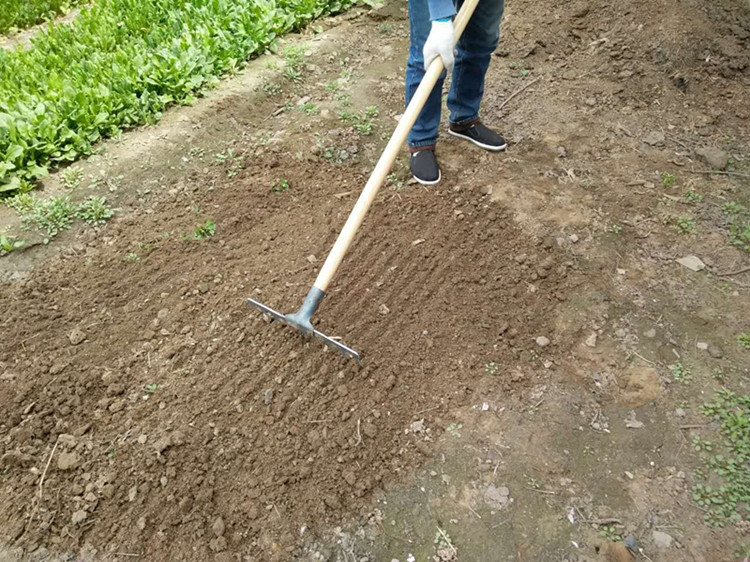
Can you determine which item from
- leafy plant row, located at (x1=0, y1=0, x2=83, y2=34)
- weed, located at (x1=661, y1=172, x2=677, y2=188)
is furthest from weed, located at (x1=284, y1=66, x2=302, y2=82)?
leafy plant row, located at (x1=0, y1=0, x2=83, y2=34)

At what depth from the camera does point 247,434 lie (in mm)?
2193

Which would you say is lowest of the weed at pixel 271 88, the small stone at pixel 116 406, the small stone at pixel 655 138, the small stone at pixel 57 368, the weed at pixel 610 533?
the weed at pixel 610 533

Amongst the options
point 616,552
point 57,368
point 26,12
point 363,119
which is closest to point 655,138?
point 363,119

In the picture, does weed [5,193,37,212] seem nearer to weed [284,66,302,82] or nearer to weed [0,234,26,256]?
weed [0,234,26,256]

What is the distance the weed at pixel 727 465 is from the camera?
197cm

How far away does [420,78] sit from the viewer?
2.96 metres

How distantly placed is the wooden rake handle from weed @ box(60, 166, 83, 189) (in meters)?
1.99

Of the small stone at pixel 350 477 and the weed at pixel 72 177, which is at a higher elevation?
the weed at pixel 72 177

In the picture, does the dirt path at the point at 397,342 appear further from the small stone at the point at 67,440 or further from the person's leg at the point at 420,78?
the person's leg at the point at 420,78

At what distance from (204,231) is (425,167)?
1393 mm

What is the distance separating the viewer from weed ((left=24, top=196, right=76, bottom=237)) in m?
3.06

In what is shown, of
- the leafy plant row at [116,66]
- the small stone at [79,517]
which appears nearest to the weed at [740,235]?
the small stone at [79,517]

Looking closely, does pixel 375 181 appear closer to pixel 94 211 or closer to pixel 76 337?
pixel 76 337

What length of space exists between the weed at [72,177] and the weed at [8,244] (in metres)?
0.49
